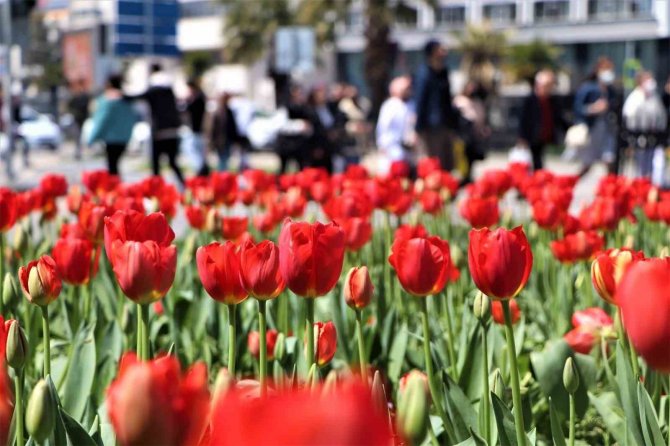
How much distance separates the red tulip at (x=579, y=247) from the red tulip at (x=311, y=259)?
156 cm

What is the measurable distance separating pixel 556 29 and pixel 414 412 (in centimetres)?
5784

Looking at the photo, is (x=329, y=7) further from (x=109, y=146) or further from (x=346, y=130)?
(x=109, y=146)

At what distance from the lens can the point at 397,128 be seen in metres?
10.5

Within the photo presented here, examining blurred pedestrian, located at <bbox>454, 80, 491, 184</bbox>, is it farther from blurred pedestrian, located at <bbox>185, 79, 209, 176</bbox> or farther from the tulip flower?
the tulip flower

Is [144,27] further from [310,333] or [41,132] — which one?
[41,132]

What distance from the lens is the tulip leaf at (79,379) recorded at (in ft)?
7.13

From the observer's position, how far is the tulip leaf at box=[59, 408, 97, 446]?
5.01ft

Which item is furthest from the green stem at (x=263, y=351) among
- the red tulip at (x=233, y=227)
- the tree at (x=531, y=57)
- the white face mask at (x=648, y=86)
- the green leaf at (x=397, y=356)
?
the tree at (x=531, y=57)

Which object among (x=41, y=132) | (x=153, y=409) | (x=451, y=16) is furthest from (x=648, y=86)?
(x=451, y=16)

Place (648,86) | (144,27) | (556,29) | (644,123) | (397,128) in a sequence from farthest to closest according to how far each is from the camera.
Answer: (556,29) < (144,27) < (648,86) < (644,123) < (397,128)

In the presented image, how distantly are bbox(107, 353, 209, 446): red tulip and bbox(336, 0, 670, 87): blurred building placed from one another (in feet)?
169

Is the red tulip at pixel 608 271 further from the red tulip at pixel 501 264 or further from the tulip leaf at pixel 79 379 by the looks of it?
the tulip leaf at pixel 79 379

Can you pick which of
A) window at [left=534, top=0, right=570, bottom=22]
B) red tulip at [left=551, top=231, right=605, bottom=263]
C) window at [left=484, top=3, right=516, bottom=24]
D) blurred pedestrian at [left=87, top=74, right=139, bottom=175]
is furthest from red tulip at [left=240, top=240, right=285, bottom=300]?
window at [left=484, top=3, right=516, bottom=24]

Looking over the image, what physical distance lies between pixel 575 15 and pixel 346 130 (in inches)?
1761
